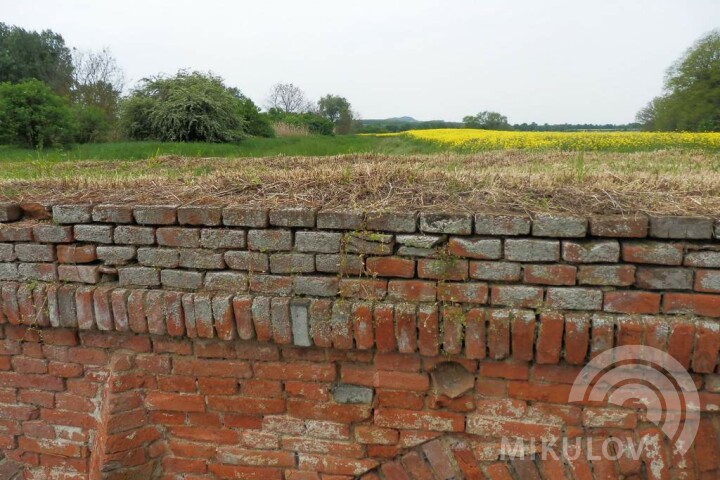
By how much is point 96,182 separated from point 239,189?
1.26m

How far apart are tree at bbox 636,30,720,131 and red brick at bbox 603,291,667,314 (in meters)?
22.2

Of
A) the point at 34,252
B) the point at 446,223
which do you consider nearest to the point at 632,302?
the point at 446,223

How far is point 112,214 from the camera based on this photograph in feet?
8.72

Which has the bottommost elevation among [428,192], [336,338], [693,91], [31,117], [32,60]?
[336,338]

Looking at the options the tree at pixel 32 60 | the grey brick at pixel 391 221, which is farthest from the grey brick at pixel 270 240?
the tree at pixel 32 60

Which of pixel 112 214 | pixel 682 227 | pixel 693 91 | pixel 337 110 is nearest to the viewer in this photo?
pixel 682 227

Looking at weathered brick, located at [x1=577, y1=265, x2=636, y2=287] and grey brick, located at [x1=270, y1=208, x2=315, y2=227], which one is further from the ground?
grey brick, located at [x1=270, y1=208, x2=315, y2=227]

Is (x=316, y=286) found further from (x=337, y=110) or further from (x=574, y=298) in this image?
(x=337, y=110)

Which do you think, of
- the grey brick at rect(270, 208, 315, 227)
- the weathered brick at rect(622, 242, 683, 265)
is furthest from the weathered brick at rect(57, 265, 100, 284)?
the weathered brick at rect(622, 242, 683, 265)

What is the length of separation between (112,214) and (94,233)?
0.53 feet

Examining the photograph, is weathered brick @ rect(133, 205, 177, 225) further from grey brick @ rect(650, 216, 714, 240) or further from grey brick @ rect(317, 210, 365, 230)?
grey brick @ rect(650, 216, 714, 240)

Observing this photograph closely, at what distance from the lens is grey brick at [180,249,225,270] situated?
256cm

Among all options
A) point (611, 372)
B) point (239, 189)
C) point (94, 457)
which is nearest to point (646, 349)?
point (611, 372)

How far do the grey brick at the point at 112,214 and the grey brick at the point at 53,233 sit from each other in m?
0.20
